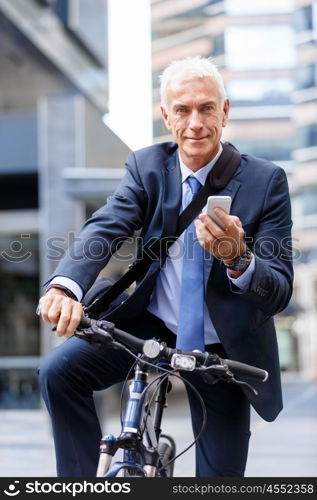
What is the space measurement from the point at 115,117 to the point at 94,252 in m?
5.51

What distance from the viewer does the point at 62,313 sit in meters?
2.19

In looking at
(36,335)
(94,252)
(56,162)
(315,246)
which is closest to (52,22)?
(56,162)

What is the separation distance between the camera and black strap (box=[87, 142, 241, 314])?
2680 millimetres

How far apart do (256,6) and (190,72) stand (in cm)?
1176

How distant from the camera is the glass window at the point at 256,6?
14.0 metres

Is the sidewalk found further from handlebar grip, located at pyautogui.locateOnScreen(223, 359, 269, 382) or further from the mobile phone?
the mobile phone

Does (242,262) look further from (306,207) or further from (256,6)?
(306,207)

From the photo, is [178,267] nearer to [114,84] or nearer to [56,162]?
[114,84]

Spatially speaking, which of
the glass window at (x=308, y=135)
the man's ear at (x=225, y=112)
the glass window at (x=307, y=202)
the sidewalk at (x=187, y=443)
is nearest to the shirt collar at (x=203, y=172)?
the man's ear at (x=225, y=112)

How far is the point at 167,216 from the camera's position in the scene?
2691mm

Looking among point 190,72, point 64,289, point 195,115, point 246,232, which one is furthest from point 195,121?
point 64,289

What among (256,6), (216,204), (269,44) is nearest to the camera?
(216,204)

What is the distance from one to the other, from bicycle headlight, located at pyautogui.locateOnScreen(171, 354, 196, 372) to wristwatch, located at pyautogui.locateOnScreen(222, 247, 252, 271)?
1.05 ft

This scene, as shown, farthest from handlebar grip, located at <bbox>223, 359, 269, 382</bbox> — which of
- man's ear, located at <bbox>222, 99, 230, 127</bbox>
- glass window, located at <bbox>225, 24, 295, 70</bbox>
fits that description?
glass window, located at <bbox>225, 24, 295, 70</bbox>
